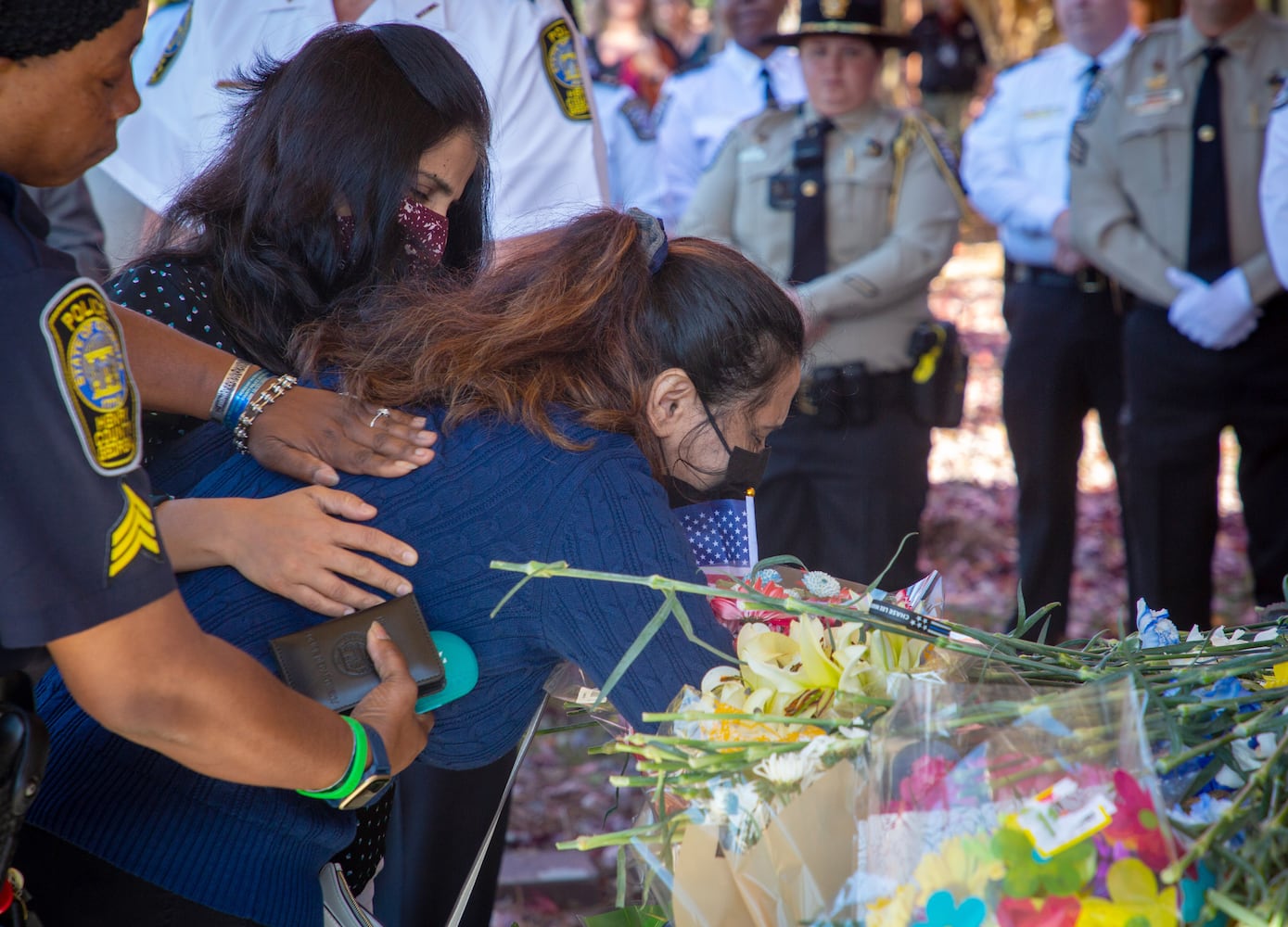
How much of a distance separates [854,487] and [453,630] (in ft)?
8.81

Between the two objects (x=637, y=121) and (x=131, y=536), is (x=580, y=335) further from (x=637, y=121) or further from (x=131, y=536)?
(x=637, y=121)

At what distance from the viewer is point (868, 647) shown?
4.64 ft

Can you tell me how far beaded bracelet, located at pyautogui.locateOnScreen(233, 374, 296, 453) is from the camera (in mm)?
1807

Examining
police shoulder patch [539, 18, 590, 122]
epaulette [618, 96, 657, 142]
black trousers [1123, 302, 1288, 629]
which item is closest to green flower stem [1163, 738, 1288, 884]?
police shoulder patch [539, 18, 590, 122]

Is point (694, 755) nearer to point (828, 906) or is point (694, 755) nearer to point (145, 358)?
point (828, 906)

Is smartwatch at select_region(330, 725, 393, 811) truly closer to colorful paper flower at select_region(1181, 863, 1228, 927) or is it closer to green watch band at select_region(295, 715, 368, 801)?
green watch band at select_region(295, 715, 368, 801)

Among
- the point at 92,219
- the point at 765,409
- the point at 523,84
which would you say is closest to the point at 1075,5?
the point at 523,84

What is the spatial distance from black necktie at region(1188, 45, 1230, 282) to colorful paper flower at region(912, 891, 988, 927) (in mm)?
3514

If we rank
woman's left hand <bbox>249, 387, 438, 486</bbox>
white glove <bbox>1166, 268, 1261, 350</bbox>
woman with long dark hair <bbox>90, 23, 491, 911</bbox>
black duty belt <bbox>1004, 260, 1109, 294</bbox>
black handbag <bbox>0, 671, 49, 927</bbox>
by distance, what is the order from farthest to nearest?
1. black duty belt <bbox>1004, 260, 1109, 294</bbox>
2. white glove <bbox>1166, 268, 1261, 350</bbox>
3. woman with long dark hair <bbox>90, 23, 491, 911</bbox>
4. woman's left hand <bbox>249, 387, 438, 486</bbox>
5. black handbag <bbox>0, 671, 49, 927</bbox>

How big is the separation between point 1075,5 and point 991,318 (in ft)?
24.6

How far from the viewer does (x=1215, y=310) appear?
4.00 metres

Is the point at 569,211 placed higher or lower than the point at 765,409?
higher

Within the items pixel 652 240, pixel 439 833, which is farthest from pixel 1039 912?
pixel 439 833

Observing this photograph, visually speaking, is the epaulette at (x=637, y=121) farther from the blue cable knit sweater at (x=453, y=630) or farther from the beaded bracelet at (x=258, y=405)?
the blue cable knit sweater at (x=453, y=630)
